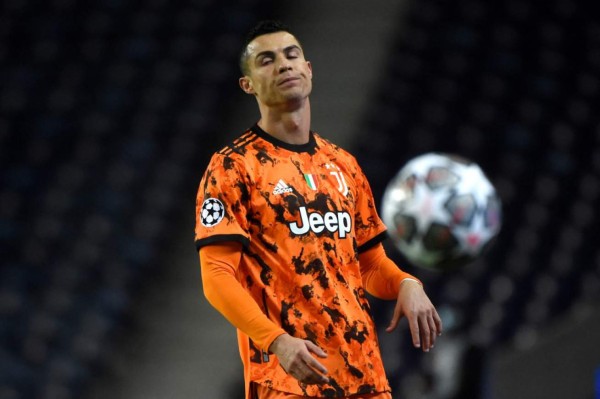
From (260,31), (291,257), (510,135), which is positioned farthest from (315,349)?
(510,135)

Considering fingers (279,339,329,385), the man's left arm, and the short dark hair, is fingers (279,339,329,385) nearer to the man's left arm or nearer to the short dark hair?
the man's left arm

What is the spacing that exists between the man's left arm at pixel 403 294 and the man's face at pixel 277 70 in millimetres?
452

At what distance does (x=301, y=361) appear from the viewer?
2037 millimetres

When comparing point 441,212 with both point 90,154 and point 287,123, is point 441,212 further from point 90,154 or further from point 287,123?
point 90,154

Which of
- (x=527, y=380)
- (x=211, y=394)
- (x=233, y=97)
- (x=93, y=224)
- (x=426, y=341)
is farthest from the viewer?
(x=233, y=97)

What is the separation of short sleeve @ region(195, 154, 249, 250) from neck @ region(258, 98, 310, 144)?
17 cm

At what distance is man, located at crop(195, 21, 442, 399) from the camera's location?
220 centimetres

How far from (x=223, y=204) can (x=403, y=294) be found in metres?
0.48

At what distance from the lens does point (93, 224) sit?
684cm

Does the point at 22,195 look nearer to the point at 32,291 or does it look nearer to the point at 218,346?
the point at 32,291

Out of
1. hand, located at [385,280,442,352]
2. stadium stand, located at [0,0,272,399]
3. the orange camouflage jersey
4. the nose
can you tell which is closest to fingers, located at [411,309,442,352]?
hand, located at [385,280,442,352]

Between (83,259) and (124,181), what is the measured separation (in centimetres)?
63

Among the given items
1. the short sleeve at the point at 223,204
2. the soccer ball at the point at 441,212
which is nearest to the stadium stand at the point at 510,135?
the soccer ball at the point at 441,212

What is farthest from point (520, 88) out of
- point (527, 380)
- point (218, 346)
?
point (527, 380)
